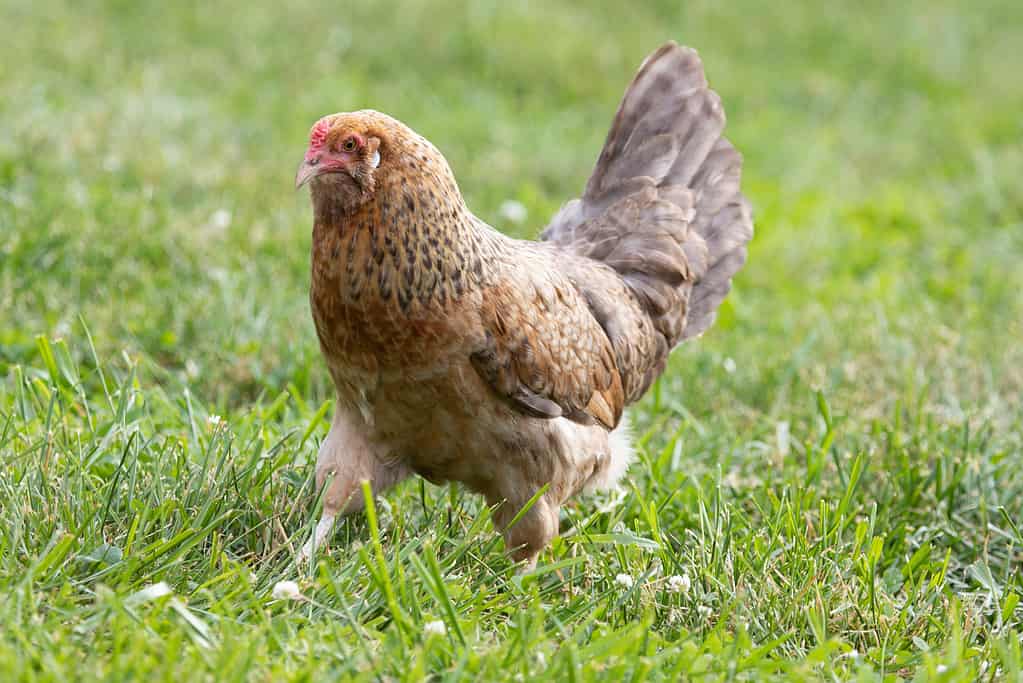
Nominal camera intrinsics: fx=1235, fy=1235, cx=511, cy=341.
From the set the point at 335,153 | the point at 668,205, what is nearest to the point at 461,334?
the point at 335,153

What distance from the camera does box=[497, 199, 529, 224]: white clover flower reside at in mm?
6645

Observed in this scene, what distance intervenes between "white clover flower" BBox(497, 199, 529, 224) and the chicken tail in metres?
1.92

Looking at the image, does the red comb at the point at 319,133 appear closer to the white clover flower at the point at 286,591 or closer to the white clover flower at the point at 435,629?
the white clover flower at the point at 286,591

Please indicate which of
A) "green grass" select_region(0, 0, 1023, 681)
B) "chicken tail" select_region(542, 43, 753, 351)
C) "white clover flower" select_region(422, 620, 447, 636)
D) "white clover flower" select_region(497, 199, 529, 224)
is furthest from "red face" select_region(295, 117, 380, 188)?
"white clover flower" select_region(497, 199, 529, 224)

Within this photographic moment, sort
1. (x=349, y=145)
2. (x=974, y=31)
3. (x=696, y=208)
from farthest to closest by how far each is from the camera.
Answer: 1. (x=974, y=31)
2. (x=696, y=208)
3. (x=349, y=145)

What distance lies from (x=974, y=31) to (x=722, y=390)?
7.49m

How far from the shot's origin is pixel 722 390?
517cm

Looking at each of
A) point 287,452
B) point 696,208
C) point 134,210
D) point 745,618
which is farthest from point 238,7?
point 745,618

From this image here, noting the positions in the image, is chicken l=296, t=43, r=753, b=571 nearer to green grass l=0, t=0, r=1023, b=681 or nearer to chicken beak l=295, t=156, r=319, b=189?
chicken beak l=295, t=156, r=319, b=189

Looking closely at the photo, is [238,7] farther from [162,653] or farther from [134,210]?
[162,653]

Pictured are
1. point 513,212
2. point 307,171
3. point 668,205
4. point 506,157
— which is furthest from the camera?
point 506,157

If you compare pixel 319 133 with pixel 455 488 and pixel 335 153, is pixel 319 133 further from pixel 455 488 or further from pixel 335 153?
pixel 455 488

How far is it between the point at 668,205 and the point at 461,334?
4.91 feet

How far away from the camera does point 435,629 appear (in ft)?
9.07
